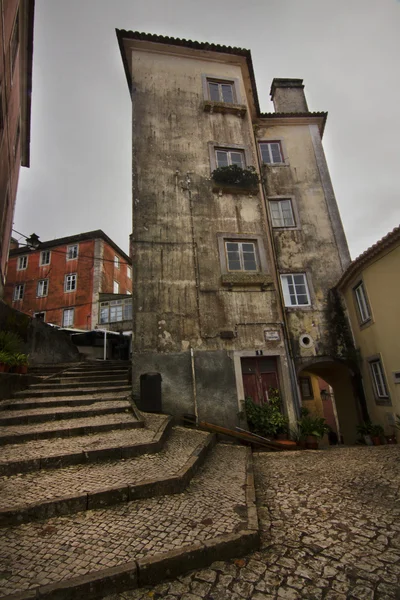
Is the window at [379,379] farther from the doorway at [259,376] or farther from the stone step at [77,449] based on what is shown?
the stone step at [77,449]

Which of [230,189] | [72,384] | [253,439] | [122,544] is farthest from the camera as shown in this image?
[230,189]

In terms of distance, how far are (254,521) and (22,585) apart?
7.84 ft

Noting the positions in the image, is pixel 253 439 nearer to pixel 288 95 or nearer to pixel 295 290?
pixel 295 290

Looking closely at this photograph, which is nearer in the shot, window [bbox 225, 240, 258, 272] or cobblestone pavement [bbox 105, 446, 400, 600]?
cobblestone pavement [bbox 105, 446, 400, 600]

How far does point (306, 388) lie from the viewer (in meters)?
21.0

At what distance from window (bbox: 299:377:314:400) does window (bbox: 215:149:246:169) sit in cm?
1500

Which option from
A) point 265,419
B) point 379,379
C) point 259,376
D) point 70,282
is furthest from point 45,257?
point 379,379

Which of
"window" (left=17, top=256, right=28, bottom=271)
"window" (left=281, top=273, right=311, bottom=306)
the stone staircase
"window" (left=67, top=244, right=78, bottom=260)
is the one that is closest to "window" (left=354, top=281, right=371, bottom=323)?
"window" (left=281, top=273, right=311, bottom=306)

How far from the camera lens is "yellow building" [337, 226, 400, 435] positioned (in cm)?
912

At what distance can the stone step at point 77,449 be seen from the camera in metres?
4.53

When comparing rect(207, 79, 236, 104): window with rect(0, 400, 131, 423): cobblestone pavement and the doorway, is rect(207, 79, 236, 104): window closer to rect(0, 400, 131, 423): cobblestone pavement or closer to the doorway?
the doorway

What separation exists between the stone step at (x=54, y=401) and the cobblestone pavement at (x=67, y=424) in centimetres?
101

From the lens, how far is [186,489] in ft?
14.5

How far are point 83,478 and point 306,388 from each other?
1952 centimetres
